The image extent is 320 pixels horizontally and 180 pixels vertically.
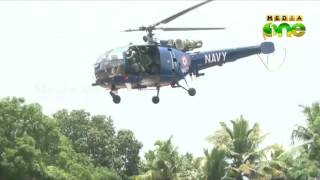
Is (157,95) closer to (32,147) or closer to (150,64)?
(150,64)

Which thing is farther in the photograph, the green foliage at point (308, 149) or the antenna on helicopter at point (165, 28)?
the green foliage at point (308, 149)

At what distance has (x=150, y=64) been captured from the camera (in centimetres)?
4675

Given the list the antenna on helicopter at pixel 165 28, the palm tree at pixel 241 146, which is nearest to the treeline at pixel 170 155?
the palm tree at pixel 241 146

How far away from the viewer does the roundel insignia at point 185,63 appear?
4862 centimetres

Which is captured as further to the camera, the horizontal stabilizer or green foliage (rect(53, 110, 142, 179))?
green foliage (rect(53, 110, 142, 179))

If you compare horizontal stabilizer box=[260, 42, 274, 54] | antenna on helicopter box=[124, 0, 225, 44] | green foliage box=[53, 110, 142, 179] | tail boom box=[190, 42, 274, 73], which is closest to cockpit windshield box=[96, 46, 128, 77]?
antenna on helicopter box=[124, 0, 225, 44]

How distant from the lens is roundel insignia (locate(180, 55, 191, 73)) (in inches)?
1914

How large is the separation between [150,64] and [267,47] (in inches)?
386

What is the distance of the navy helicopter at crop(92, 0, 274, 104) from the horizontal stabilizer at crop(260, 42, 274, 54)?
514cm

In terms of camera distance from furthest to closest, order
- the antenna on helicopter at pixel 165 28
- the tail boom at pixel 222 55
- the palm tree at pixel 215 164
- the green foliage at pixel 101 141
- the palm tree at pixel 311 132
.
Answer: the green foliage at pixel 101 141 < the palm tree at pixel 311 132 < the palm tree at pixel 215 164 < the tail boom at pixel 222 55 < the antenna on helicopter at pixel 165 28

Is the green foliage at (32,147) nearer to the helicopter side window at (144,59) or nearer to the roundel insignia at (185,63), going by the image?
the roundel insignia at (185,63)

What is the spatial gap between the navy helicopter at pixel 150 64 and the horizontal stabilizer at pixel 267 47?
16.9 feet

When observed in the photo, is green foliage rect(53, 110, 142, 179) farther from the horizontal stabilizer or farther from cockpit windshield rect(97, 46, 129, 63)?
cockpit windshield rect(97, 46, 129, 63)

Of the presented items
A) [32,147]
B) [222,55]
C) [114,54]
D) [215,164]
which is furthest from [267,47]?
[32,147]
